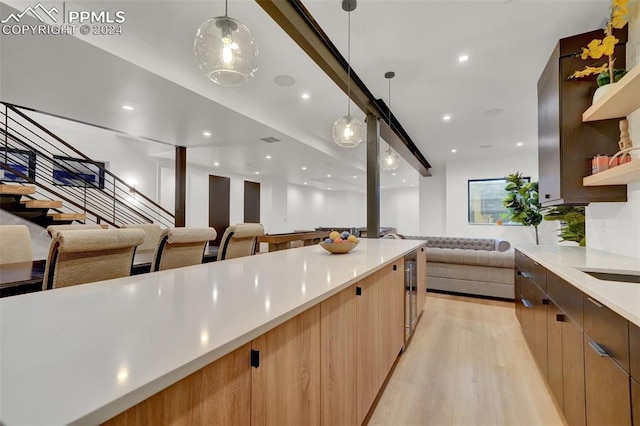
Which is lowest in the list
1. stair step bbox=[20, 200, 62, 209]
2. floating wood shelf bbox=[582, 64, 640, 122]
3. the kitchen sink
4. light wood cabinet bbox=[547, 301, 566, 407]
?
light wood cabinet bbox=[547, 301, 566, 407]

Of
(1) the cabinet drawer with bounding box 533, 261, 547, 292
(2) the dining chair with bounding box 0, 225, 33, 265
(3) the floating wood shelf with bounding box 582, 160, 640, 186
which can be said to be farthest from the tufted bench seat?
(2) the dining chair with bounding box 0, 225, 33, 265

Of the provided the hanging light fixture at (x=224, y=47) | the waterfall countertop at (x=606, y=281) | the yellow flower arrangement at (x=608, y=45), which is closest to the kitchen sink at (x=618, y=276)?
the waterfall countertop at (x=606, y=281)

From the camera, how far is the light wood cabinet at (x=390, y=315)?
1871 mm

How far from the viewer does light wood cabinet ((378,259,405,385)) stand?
1.87 metres

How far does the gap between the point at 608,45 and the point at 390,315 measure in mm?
2227

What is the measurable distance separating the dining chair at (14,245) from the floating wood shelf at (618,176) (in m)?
4.36

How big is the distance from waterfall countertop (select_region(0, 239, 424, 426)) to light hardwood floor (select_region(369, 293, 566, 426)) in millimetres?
1204

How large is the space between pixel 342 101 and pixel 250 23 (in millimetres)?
1692

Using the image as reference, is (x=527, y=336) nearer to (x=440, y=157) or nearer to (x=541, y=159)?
(x=541, y=159)

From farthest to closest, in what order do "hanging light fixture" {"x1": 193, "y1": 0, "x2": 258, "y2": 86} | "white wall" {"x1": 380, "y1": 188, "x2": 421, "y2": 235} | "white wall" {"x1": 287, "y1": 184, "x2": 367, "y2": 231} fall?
"white wall" {"x1": 380, "y1": 188, "x2": 421, "y2": 235}, "white wall" {"x1": 287, "y1": 184, "x2": 367, "y2": 231}, "hanging light fixture" {"x1": 193, "y1": 0, "x2": 258, "y2": 86}

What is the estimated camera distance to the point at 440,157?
7.14 m

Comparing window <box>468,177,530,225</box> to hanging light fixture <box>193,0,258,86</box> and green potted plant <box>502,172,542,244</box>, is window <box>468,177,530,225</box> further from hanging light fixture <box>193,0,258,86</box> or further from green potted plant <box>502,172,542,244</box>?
hanging light fixture <box>193,0,258,86</box>

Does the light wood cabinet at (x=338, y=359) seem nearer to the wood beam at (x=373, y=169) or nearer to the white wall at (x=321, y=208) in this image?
the wood beam at (x=373, y=169)

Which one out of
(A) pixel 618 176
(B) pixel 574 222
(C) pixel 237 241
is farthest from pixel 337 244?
(B) pixel 574 222
